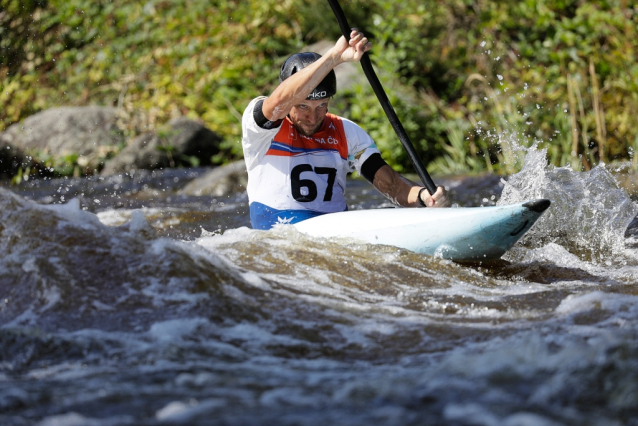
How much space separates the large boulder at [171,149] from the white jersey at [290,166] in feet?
17.4

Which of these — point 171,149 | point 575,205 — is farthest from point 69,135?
point 575,205

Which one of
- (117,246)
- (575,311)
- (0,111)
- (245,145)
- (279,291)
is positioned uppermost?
(0,111)

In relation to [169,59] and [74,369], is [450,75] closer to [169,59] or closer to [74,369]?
[169,59]

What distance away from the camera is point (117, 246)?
9.57 feet

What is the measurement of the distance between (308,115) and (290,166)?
0.99 ft

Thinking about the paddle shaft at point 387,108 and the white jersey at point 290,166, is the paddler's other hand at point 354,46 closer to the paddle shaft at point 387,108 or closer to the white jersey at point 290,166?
the paddle shaft at point 387,108

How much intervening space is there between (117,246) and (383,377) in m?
1.40

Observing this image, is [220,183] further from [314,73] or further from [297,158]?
[314,73]

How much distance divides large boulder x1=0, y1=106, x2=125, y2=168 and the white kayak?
6.38 m

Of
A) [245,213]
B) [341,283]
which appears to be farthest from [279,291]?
[245,213]

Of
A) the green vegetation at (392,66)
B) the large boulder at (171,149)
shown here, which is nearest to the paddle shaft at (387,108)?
the green vegetation at (392,66)

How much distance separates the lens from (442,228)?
3.54m

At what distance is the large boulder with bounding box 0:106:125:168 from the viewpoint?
30.8 feet

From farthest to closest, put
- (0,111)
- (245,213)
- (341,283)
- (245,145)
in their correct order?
(0,111) → (245,213) → (245,145) → (341,283)
